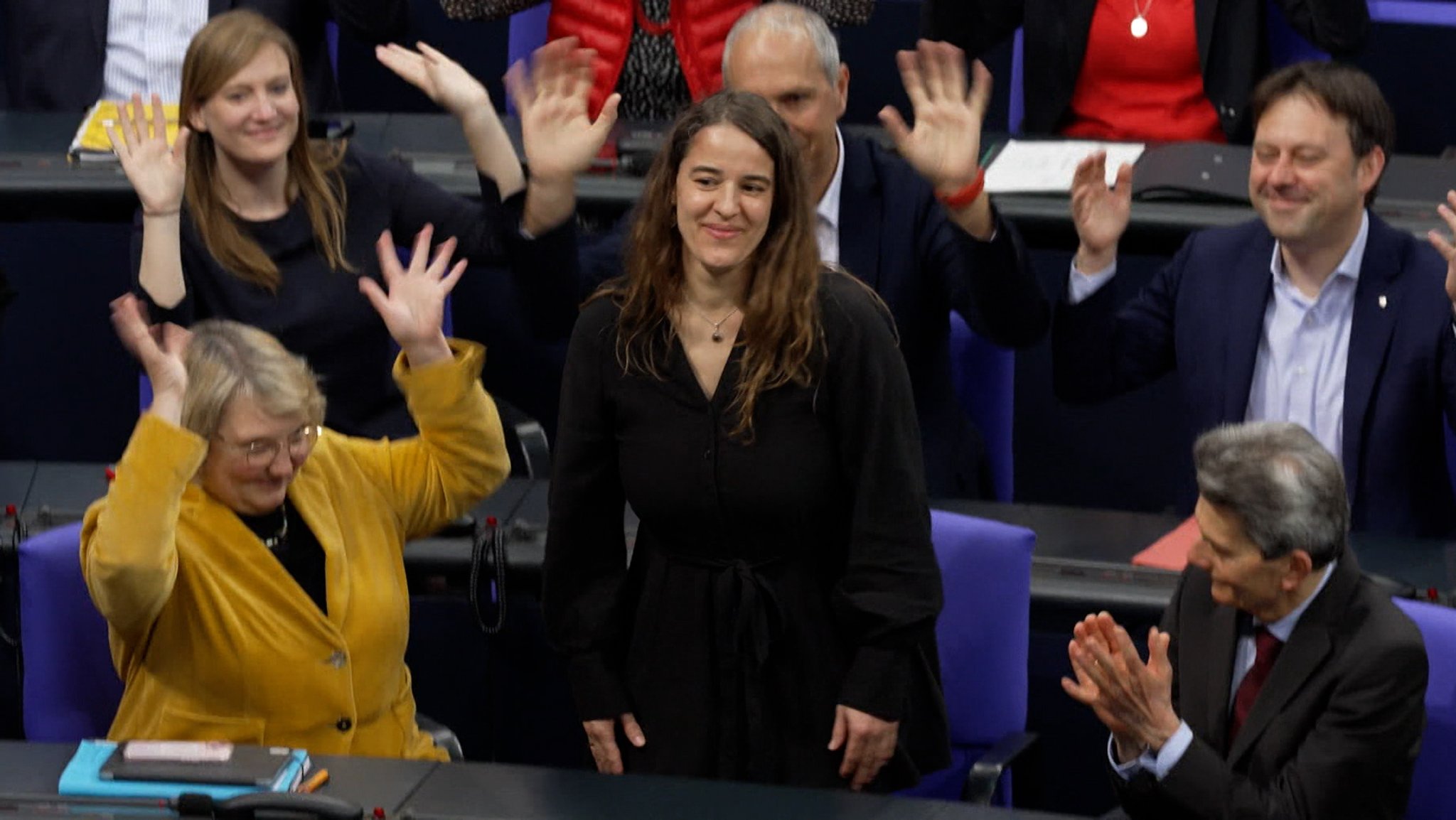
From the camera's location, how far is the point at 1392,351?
2998 mm

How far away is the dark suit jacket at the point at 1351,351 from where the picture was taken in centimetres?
299

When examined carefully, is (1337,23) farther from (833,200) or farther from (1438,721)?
(1438,721)

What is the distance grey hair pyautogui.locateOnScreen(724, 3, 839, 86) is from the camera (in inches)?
122

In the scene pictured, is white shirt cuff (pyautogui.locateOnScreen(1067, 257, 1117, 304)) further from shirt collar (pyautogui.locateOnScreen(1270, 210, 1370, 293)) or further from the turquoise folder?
the turquoise folder

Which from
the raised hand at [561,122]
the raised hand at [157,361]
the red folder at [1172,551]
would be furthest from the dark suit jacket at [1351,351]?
the raised hand at [157,361]

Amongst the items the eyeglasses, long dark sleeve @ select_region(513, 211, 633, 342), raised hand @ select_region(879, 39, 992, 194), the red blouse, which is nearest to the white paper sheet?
the red blouse

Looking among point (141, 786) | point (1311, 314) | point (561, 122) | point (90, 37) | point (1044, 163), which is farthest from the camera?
point (90, 37)

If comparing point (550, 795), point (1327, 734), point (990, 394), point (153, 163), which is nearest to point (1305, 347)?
point (990, 394)

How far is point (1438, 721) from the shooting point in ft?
7.86

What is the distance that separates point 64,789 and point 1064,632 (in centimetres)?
132

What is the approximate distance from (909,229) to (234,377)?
115 centimetres

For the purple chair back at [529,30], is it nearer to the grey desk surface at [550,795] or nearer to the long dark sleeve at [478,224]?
the long dark sleeve at [478,224]

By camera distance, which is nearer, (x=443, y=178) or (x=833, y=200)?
(x=833, y=200)

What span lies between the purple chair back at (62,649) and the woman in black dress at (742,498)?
56cm
